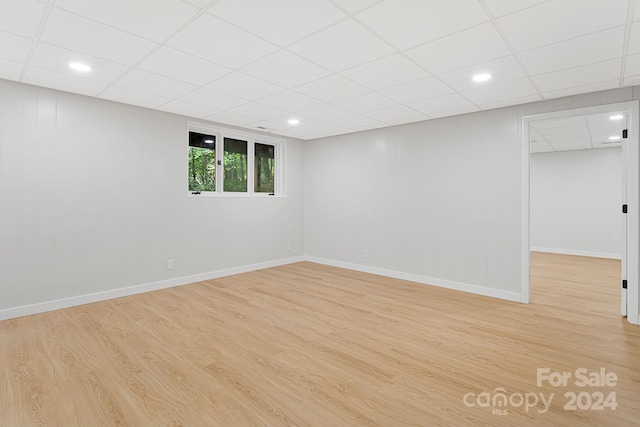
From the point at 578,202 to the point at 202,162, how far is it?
8.72 metres

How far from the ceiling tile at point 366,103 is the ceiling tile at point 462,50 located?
3.04 ft

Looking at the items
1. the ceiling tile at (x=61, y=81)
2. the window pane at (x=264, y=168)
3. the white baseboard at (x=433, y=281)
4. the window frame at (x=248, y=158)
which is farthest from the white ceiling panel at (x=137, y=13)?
the white baseboard at (x=433, y=281)

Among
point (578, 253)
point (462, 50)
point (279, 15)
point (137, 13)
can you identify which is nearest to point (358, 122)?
point (462, 50)

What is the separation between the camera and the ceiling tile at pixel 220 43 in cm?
234

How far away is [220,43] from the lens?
257 centimetres

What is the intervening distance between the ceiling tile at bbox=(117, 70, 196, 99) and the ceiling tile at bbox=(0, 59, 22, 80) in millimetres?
819

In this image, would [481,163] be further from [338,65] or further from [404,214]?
[338,65]

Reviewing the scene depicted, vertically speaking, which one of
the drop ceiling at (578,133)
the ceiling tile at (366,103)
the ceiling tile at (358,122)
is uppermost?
the drop ceiling at (578,133)

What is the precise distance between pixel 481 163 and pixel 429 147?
0.82 metres

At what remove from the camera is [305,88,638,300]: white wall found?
4207mm

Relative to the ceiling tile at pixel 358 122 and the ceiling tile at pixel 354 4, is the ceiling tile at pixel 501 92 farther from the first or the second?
the ceiling tile at pixel 354 4

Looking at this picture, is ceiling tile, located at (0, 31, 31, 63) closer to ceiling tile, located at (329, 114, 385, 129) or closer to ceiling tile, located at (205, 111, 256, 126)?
ceiling tile, located at (205, 111, 256, 126)

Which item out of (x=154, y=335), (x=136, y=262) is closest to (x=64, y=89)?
(x=136, y=262)

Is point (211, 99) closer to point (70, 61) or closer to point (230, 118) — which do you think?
point (230, 118)
